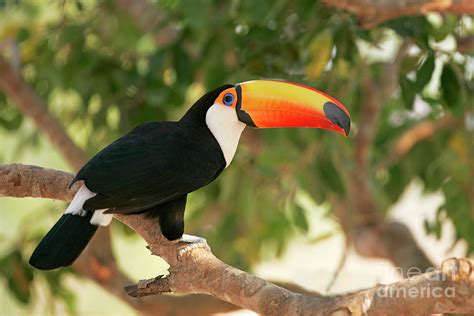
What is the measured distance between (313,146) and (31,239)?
1313 millimetres

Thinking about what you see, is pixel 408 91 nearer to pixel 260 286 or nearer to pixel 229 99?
pixel 229 99

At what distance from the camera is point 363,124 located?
3801 millimetres

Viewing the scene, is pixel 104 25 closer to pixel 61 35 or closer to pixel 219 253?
pixel 61 35

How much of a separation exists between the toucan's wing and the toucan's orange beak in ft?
0.58

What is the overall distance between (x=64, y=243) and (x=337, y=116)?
0.74 m

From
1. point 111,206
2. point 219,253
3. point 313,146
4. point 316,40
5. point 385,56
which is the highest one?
point 111,206

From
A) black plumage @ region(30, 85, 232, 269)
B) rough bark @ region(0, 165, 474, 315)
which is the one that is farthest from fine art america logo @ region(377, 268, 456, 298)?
black plumage @ region(30, 85, 232, 269)

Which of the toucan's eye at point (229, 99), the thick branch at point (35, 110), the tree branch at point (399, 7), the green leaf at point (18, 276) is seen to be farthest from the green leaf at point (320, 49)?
the green leaf at point (18, 276)

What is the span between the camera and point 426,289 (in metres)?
1.58

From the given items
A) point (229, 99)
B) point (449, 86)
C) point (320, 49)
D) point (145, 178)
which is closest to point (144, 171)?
point (145, 178)

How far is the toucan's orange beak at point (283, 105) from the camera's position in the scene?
7.39 ft

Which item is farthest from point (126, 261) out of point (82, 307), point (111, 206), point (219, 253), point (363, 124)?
point (111, 206)

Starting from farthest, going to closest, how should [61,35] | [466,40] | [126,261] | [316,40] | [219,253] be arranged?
1. [126,261]
2. [219,253]
3. [61,35]
4. [466,40]
5. [316,40]

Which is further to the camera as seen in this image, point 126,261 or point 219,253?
point 126,261
